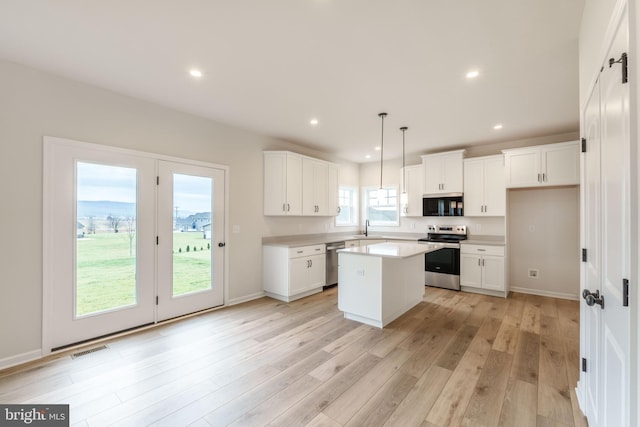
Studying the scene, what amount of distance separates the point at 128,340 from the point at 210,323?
0.86 metres

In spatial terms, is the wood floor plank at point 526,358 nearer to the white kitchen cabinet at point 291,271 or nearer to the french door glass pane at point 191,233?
the white kitchen cabinet at point 291,271

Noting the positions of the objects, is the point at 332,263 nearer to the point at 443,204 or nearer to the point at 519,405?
the point at 443,204

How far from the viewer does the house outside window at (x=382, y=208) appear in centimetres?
653

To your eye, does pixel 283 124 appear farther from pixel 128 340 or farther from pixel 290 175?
pixel 128 340

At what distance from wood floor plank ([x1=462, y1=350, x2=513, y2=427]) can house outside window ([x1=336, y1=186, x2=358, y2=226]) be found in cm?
431

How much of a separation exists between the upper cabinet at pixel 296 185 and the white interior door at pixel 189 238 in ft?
2.82


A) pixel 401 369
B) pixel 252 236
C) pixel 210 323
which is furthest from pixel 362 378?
pixel 252 236

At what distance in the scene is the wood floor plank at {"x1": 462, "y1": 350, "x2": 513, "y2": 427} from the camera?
190 cm

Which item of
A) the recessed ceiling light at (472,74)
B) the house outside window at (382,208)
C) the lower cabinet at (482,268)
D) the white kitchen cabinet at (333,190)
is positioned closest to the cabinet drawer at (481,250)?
the lower cabinet at (482,268)

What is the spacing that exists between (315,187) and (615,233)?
4.41 metres

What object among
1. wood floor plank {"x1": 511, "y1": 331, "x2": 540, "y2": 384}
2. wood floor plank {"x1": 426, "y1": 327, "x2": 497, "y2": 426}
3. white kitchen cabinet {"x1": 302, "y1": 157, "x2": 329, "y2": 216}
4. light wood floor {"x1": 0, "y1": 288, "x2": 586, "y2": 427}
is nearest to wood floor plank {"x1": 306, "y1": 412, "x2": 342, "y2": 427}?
light wood floor {"x1": 0, "y1": 288, "x2": 586, "y2": 427}

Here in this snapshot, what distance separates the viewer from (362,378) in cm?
238

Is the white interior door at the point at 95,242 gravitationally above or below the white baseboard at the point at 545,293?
above

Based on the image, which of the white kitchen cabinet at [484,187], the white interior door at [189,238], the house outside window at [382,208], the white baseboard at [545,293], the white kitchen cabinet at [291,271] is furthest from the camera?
the house outside window at [382,208]
